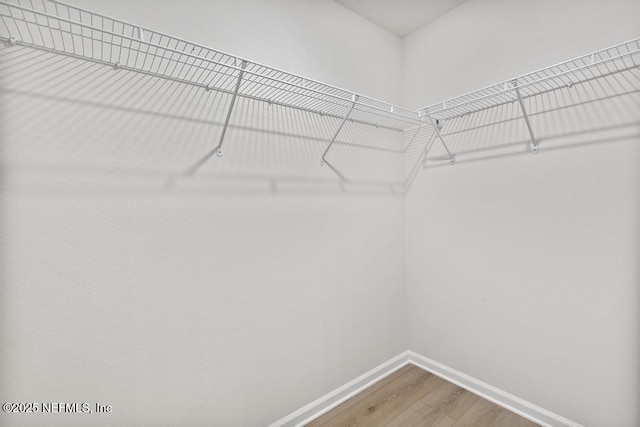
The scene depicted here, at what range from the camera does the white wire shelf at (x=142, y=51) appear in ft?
2.73

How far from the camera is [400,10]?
1.80m

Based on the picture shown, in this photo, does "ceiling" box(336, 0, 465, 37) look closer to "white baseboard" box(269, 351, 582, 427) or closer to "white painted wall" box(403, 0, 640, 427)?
"white painted wall" box(403, 0, 640, 427)

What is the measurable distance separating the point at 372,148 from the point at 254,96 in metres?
0.86

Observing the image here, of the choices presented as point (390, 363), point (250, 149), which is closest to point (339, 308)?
point (390, 363)

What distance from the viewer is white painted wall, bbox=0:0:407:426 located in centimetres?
89

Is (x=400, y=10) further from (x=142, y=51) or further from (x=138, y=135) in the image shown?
(x=138, y=135)

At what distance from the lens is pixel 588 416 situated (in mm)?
1290

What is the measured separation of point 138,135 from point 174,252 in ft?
1.53

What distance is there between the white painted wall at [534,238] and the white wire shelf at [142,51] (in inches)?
30.8

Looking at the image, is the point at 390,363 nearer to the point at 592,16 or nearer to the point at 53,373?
the point at 53,373

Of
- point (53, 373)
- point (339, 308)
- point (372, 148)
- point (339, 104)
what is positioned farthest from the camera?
point (372, 148)

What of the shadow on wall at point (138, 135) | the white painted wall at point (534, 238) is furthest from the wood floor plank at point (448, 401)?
the shadow on wall at point (138, 135)

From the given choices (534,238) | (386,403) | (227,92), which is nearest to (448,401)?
(386,403)

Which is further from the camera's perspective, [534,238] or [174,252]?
[534,238]
